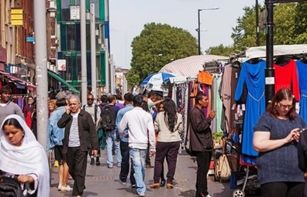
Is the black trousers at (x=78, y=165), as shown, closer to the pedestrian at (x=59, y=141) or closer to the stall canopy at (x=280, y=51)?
the pedestrian at (x=59, y=141)

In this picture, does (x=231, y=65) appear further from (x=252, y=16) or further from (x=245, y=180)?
(x=252, y=16)

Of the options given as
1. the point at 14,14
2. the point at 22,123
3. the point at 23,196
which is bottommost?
the point at 23,196

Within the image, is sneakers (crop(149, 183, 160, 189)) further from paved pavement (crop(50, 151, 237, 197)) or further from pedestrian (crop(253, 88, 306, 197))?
pedestrian (crop(253, 88, 306, 197))

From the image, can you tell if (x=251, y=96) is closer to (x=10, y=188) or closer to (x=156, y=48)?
(x=10, y=188)

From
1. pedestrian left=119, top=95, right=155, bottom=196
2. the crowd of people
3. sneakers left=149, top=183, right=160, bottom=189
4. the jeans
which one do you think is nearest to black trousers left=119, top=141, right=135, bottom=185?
the crowd of people

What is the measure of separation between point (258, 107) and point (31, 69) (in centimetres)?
3730

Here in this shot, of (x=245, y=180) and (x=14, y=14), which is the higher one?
(x=14, y=14)

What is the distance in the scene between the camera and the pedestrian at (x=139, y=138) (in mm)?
12938

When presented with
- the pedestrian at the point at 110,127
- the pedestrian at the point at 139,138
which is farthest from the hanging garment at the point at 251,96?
the pedestrian at the point at 110,127

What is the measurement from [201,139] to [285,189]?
16.1 ft

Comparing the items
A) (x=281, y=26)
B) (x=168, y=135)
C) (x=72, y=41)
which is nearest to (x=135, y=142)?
(x=168, y=135)

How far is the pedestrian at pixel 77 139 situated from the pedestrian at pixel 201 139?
1.73 m

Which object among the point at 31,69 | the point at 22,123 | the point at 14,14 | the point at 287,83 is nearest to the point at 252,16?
the point at 31,69

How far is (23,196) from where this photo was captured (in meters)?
6.66
